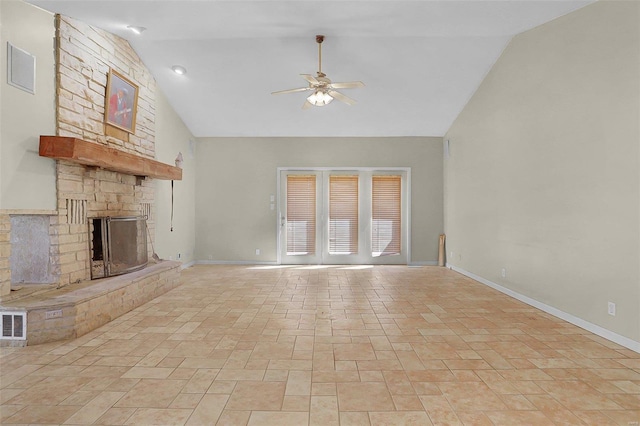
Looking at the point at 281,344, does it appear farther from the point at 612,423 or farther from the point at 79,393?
the point at 612,423

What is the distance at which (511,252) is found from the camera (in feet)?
14.8

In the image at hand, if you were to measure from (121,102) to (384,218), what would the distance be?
5.08 m

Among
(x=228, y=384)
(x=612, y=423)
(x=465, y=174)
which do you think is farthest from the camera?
(x=465, y=174)

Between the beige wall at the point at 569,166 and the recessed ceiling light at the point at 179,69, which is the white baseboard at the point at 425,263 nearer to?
the beige wall at the point at 569,166

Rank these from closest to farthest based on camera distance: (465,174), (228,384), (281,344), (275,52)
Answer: (228,384) < (281,344) < (275,52) < (465,174)

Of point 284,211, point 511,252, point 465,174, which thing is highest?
point 465,174

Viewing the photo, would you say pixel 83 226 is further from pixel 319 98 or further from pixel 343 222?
pixel 343 222

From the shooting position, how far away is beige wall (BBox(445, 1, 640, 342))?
2871mm

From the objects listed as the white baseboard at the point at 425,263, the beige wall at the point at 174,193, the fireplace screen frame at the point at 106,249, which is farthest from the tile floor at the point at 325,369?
the white baseboard at the point at 425,263

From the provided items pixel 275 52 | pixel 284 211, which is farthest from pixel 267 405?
pixel 284 211

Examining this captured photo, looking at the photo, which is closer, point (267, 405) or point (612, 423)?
point (612, 423)

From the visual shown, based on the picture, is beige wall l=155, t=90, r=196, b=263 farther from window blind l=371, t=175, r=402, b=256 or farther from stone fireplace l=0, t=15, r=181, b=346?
window blind l=371, t=175, r=402, b=256

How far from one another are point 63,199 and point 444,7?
449 centimetres

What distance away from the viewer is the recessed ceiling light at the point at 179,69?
5.05 metres
